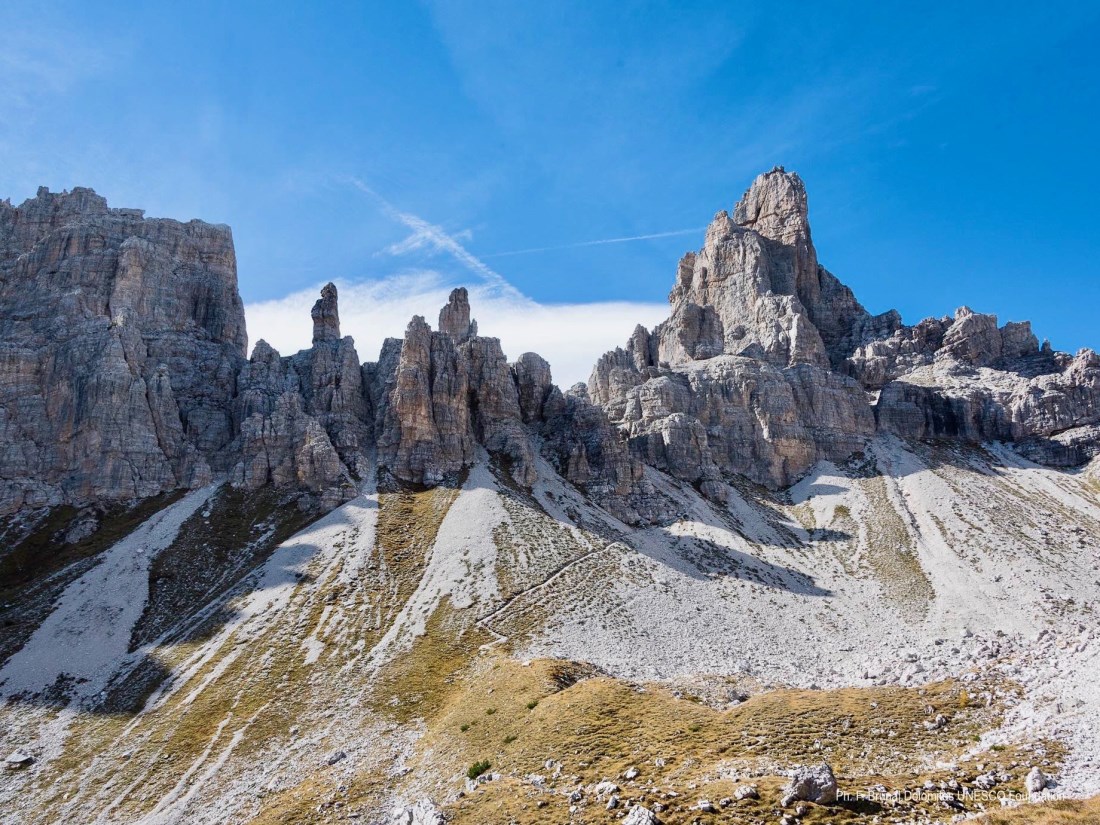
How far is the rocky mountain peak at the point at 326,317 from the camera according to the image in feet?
463

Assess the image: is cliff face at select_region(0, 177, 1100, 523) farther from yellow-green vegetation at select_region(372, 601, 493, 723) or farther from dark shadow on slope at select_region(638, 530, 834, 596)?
yellow-green vegetation at select_region(372, 601, 493, 723)

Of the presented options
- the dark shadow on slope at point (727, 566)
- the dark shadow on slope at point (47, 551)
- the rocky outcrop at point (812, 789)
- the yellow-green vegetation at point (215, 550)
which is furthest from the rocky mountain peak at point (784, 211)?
the rocky outcrop at point (812, 789)

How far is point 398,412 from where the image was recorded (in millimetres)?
115625

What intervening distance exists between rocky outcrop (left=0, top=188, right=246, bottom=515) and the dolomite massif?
684mm

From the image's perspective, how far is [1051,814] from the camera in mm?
21203

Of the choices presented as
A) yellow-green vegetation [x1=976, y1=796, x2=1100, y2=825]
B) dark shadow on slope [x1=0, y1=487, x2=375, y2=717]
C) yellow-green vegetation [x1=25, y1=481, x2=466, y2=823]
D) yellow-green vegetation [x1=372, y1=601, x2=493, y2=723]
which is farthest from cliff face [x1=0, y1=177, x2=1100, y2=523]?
yellow-green vegetation [x1=976, y1=796, x2=1100, y2=825]

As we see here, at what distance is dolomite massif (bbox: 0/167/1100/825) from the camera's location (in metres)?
36.1

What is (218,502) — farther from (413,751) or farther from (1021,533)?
(1021,533)

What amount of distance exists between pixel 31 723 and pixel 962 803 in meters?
70.2

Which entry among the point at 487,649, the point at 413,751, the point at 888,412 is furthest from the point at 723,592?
the point at 888,412

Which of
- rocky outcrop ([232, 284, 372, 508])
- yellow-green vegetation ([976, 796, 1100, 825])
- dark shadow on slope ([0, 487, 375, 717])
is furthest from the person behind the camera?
rocky outcrop ([232, 284, 372, 508])

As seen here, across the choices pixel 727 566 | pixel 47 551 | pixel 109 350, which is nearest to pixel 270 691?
pixel 47 551

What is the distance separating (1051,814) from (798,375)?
14168 centimetres

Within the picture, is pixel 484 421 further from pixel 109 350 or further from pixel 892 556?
pixel 892 556
